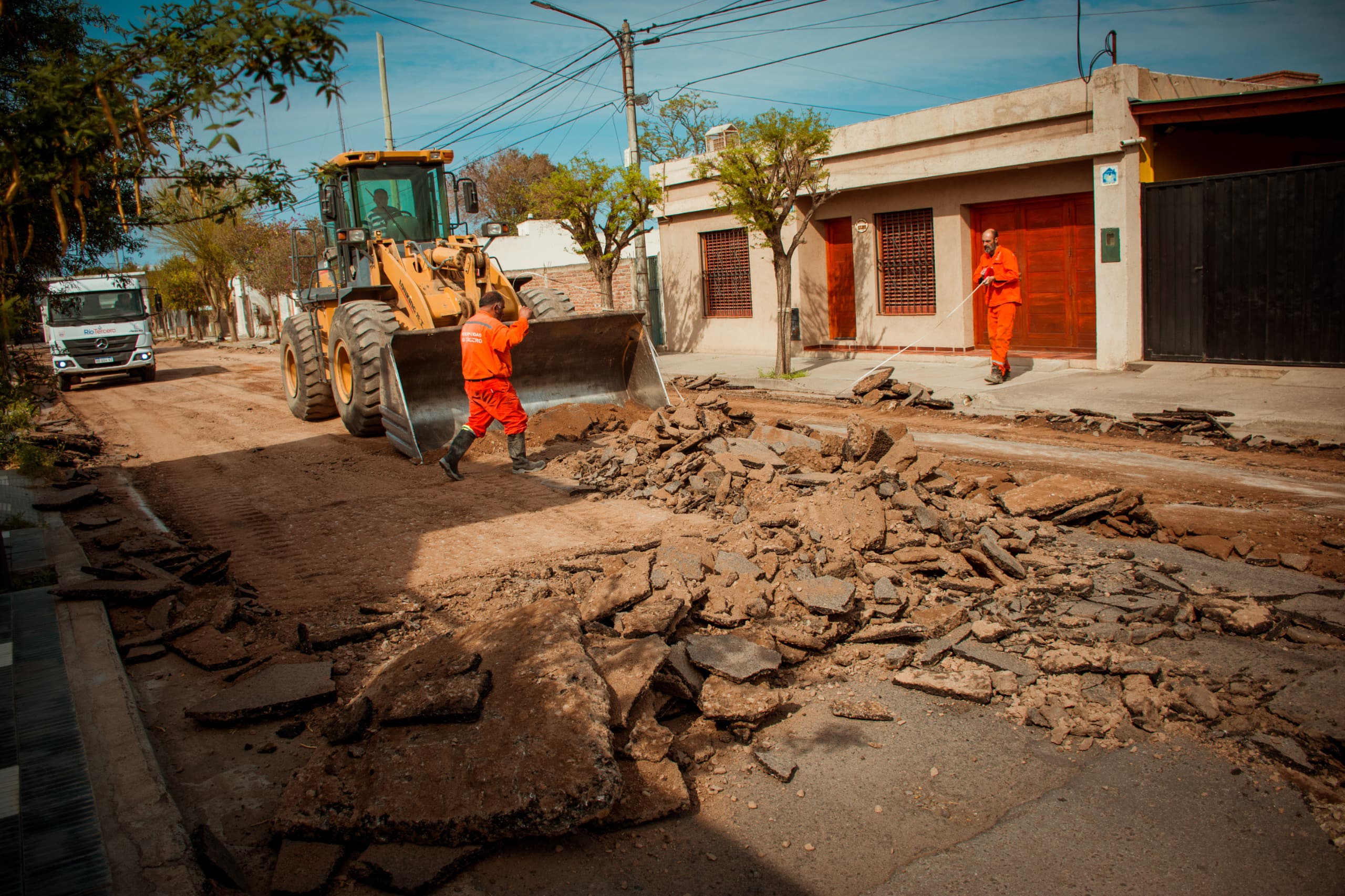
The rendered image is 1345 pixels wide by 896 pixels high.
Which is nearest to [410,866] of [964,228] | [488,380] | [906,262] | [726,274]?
[488,380]

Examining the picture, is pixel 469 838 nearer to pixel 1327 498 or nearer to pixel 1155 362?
pixel 1327 498

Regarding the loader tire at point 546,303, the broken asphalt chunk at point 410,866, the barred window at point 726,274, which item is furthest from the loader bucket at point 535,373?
the barred window at point 726,274

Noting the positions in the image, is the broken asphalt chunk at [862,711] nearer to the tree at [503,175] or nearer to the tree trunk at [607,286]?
the tree trunk at [607,286]

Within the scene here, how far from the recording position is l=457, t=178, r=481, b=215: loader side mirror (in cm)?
1095

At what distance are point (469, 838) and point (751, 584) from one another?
237 cm

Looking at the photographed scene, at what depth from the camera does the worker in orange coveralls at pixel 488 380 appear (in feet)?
27.5

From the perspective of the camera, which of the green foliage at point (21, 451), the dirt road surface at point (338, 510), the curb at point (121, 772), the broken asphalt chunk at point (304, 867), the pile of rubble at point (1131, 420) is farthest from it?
the green foliage at point (21, 451)

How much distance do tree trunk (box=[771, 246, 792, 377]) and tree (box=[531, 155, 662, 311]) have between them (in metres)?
3.69

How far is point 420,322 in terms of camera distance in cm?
1012

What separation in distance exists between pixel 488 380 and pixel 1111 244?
924cm

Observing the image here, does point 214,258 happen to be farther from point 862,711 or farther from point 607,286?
point 862,711

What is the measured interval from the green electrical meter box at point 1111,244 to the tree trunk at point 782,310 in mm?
4596

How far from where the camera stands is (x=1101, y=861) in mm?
3010

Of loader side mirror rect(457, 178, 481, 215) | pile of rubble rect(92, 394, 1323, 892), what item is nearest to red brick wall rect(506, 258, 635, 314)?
loader side mirror rect(457, 178, 481, 215)
